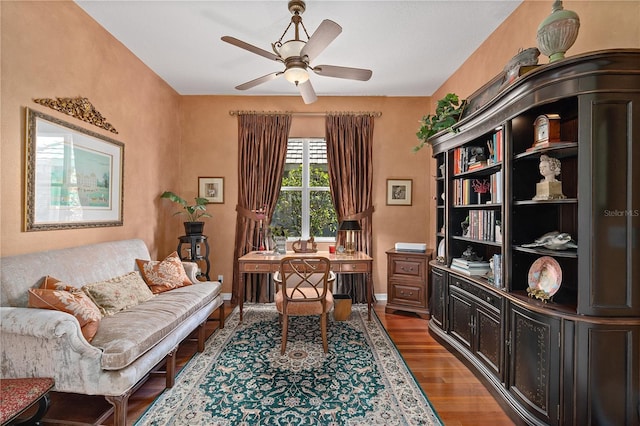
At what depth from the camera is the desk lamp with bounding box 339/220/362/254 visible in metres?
4.15

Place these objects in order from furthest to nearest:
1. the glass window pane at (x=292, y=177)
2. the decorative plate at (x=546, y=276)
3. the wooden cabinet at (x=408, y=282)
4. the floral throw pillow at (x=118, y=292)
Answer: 1. the glass window pane at (x=292, y=177)
2. the wooden cabinet at (x=408, y=282)
3. the floral throw pillow at (x=118, y=292)
4. the decorative plate at (x=546, y=276)

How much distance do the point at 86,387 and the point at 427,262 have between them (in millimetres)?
3509

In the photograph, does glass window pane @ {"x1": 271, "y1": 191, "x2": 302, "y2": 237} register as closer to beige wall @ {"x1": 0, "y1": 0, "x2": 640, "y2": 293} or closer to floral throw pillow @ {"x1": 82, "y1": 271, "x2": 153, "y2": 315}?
beige wall @ {"x1": 0, "y1": 0, "x2": 640, "y2": 293}

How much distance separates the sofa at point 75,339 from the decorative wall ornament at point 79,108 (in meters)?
1.18

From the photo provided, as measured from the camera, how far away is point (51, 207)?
2508 millimetres

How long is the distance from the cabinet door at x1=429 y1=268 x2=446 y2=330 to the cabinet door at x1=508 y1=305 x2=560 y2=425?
1067 mm

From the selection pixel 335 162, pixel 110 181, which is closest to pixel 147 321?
pixel 110 181

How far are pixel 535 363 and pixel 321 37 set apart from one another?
8.40 feet

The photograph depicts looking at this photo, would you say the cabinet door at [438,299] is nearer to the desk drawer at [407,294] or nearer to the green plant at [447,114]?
the desk drawer at [407,294]

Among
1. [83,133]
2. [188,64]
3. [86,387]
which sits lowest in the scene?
[86,387]

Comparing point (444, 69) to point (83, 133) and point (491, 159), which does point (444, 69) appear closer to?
point (491, 159)

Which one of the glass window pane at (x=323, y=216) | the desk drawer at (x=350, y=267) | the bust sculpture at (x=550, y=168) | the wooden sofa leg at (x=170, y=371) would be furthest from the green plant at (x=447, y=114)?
the wooden sofa leg at (x=170, y=371)

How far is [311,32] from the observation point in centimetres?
305

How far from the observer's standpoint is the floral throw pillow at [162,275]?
3.10 metres
